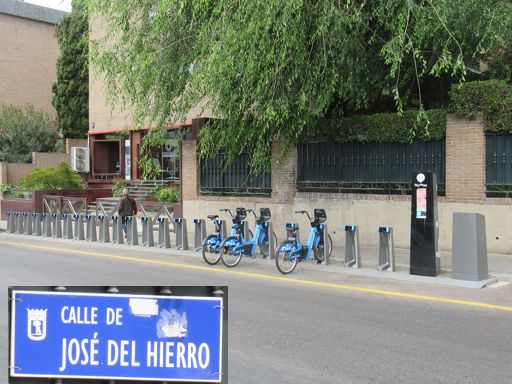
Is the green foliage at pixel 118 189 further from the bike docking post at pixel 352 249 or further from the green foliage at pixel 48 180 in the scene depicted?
the bike docking post at pixel 352 249

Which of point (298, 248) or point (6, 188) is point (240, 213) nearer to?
point (298, 248)

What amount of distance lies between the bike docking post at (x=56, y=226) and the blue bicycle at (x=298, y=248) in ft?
31.7

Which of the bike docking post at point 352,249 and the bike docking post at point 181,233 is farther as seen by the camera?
the bike docking post at point 181,233

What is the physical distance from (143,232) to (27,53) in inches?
1199

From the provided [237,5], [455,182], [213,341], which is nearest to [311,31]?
[237,5]

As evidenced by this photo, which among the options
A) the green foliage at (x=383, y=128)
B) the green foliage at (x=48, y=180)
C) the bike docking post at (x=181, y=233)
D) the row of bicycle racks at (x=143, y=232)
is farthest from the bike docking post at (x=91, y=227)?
the green foliage at (x=48, y=180)

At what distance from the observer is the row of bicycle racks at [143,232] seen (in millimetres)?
11000

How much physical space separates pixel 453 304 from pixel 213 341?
6068mm

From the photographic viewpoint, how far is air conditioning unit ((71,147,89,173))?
31766 millimetres

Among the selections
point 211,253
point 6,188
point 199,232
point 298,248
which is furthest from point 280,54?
point 6,188

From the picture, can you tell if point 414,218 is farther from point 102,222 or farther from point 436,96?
point 102,222

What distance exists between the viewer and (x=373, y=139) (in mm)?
14477

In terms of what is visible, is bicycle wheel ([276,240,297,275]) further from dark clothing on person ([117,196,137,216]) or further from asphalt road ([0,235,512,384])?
dark clothing on person ([117,196,137,216])

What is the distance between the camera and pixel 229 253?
11.5 m
